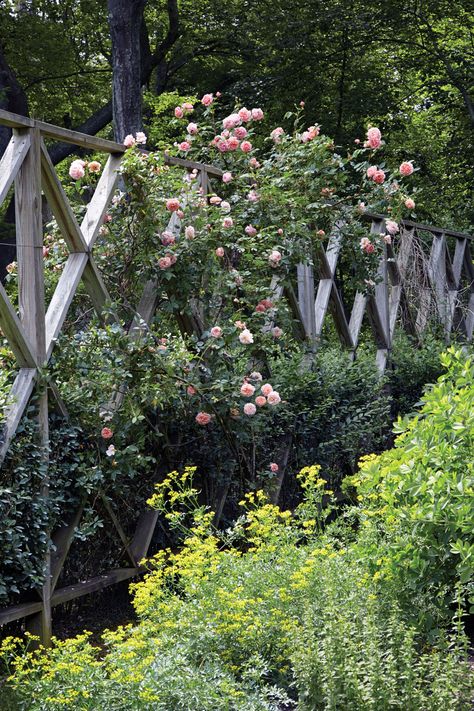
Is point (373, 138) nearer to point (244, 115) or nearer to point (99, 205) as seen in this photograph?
point (244, 115)

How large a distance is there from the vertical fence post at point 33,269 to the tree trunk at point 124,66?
21.4ft

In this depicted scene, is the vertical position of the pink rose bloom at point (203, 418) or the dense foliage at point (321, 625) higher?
the pink rose bloom at point (203, 418)

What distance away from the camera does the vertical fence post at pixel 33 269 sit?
181 inches

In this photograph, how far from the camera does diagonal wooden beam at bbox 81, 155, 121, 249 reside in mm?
5199

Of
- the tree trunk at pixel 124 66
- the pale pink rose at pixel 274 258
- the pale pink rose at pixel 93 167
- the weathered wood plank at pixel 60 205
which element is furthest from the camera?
the tree trunk at pixel 124 66

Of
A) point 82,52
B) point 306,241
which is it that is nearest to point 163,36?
point 82,52

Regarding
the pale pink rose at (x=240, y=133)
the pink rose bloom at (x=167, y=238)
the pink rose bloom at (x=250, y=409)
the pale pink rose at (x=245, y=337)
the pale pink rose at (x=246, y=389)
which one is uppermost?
the pale pink rose at (x=240, y=133)

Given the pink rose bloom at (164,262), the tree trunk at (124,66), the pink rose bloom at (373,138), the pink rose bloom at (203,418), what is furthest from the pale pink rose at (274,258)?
the tree trunk at (124,66)

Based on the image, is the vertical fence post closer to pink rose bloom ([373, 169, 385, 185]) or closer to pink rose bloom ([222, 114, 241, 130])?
pink rose bloom ([222, 114, 241, 130])

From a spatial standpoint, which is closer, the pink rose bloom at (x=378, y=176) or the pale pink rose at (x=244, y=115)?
the pale pink rose at (x=244, y=115)

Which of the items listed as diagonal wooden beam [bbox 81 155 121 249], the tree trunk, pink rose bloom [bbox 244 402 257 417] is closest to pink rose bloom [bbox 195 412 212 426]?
pink rose bloom [bbox 244 402 257 417]

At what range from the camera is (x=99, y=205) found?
5.27 m

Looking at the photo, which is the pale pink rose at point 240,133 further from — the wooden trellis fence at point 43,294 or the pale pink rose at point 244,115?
the wooden trellis fence at point 43,294

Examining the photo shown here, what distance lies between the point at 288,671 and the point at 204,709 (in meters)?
0.53
